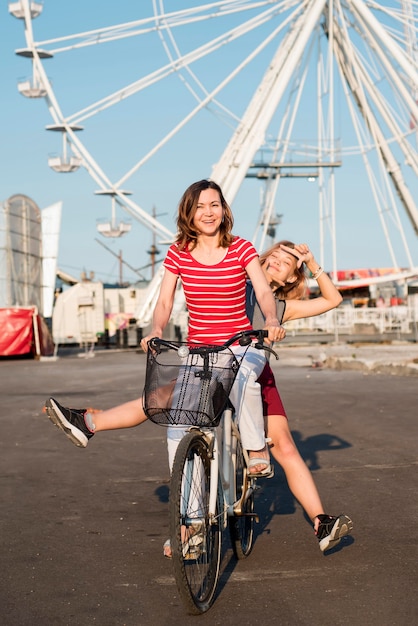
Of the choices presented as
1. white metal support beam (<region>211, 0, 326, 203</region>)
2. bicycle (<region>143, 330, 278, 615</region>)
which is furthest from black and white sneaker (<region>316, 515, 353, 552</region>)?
white metal support beam (<region>211, 0, 326, 203</region>)

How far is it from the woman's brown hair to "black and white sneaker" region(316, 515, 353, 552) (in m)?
1.35

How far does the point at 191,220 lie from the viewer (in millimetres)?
4750

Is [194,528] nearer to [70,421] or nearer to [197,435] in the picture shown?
[197,435]

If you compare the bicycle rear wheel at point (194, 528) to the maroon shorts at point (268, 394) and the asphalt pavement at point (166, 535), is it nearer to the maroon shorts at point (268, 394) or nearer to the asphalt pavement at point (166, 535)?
the asphalt pavement at point (166, 535)

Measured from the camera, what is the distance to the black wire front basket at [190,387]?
4.16m

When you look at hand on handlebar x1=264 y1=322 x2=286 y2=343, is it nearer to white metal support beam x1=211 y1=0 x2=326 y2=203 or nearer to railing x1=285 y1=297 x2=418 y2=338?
white metal support beam x1=211 y1=0 x2=326 y2=203

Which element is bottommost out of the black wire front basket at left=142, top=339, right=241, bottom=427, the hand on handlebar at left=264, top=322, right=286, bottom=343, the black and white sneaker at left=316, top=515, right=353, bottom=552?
the black and white sneaker at left=316, top=515, right=353, bottom=552

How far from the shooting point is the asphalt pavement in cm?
412

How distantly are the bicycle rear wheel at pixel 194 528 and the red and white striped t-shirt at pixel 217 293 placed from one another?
1.93 ft

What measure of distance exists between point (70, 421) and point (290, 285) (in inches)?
52.6

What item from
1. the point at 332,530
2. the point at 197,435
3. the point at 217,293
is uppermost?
the point at 217,293

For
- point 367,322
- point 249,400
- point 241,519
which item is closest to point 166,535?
point 241,519

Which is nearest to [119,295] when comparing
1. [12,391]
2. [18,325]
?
[18,325]

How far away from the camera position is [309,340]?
40312 millimetres
